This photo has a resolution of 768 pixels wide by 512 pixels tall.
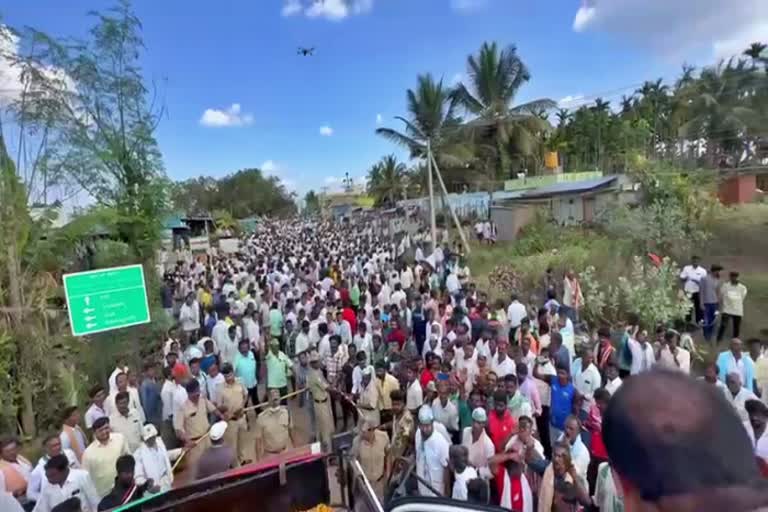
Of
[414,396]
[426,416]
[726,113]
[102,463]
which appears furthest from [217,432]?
[726,113]

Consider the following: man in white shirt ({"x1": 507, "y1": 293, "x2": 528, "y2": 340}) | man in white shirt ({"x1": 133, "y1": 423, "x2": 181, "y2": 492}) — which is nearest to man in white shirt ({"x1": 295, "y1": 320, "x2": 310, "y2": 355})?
man in white shirt ({"x1": 507, "y1": 293, "x2": 528, "y2": 340})

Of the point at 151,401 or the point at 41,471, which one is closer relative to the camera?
the point at 41,471

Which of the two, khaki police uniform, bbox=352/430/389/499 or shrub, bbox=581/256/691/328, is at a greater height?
shrub, bbox=581/256/691/328

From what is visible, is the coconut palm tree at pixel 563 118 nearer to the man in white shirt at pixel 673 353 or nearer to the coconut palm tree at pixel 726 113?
the coconut palm tree at pixel 726 113

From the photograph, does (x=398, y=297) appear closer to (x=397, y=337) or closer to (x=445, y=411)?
(x=397, y=337)

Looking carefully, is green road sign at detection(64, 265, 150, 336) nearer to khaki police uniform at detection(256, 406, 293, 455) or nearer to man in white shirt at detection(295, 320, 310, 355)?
man in white shirt at detection(295, 320, 310, 355)

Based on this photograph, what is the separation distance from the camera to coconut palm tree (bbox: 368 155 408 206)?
44603 mm

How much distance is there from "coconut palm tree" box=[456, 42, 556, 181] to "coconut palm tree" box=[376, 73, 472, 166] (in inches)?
58.1

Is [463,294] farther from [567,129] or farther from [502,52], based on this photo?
[567,129]

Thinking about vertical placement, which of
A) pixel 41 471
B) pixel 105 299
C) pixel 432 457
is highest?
pixel 105 299

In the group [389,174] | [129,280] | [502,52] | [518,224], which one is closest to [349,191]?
[389,174]

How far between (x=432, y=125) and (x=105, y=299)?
21.0 m

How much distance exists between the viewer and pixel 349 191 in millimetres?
92062

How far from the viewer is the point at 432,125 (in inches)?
1054
